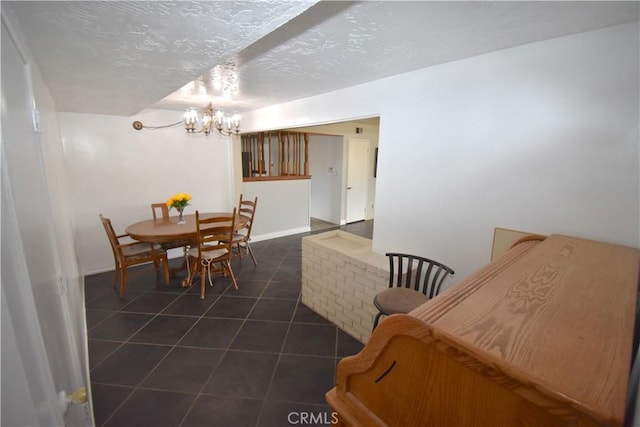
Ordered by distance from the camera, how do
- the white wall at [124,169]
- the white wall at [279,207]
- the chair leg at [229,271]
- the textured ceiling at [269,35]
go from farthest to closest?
the white wall at [279,207] → the white wall at [124,169] → the chair leg at [229,271] → the textured ceiling at [269,35]

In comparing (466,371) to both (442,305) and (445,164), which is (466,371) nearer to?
(442,305)

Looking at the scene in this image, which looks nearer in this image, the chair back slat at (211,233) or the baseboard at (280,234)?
the chair back slat at (211,233)

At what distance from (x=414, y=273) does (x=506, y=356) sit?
161 cm

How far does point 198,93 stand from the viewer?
8.98 feet

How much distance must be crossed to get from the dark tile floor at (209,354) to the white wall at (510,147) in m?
1.14

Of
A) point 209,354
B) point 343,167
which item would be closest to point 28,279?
point 209,354

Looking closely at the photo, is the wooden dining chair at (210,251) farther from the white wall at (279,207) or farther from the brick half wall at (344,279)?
the white wall at (279,207)

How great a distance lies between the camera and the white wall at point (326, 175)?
5820mm

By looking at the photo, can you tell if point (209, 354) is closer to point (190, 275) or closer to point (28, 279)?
point (190, 275)

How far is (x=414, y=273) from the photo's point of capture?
203cm

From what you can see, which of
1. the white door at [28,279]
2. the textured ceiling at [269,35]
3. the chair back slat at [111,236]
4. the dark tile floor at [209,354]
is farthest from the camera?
the chair back slat at [111,236]

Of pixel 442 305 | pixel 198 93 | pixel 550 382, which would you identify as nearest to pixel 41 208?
pixel 442 305

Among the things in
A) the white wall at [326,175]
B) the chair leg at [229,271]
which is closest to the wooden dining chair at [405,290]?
the chair leg at [229,271]

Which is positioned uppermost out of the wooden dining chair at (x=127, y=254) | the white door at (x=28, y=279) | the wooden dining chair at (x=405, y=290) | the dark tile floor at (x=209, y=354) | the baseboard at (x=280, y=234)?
the white door at (x=28, y=279)
